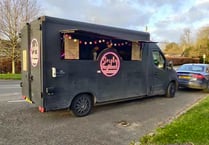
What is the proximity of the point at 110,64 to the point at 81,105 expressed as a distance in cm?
163

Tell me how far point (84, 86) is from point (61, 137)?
79.0 inches

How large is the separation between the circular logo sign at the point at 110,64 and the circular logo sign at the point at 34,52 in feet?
6.47

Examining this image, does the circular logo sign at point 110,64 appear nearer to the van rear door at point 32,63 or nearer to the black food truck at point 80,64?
the black food truck at point 80,64

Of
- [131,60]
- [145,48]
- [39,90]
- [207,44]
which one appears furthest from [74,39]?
[207,44]

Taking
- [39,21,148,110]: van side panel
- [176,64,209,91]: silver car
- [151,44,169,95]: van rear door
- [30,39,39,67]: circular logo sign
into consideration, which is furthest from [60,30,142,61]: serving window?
[176,64,209,91]: silver car

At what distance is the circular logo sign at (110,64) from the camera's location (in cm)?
710

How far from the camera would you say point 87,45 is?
21.9 ft

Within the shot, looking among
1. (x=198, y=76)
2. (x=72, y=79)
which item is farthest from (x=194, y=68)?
(x=72, y=79)

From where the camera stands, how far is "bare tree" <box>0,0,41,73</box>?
2238cm

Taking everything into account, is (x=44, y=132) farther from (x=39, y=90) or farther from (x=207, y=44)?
(x=207, y=44)

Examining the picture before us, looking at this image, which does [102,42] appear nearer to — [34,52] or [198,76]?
[34,52]

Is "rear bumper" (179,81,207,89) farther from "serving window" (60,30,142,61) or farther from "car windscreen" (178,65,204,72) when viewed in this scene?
"serving window" (60,30,142,61)

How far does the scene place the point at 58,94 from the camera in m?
6.14

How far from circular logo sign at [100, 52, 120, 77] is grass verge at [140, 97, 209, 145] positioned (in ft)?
8.45
